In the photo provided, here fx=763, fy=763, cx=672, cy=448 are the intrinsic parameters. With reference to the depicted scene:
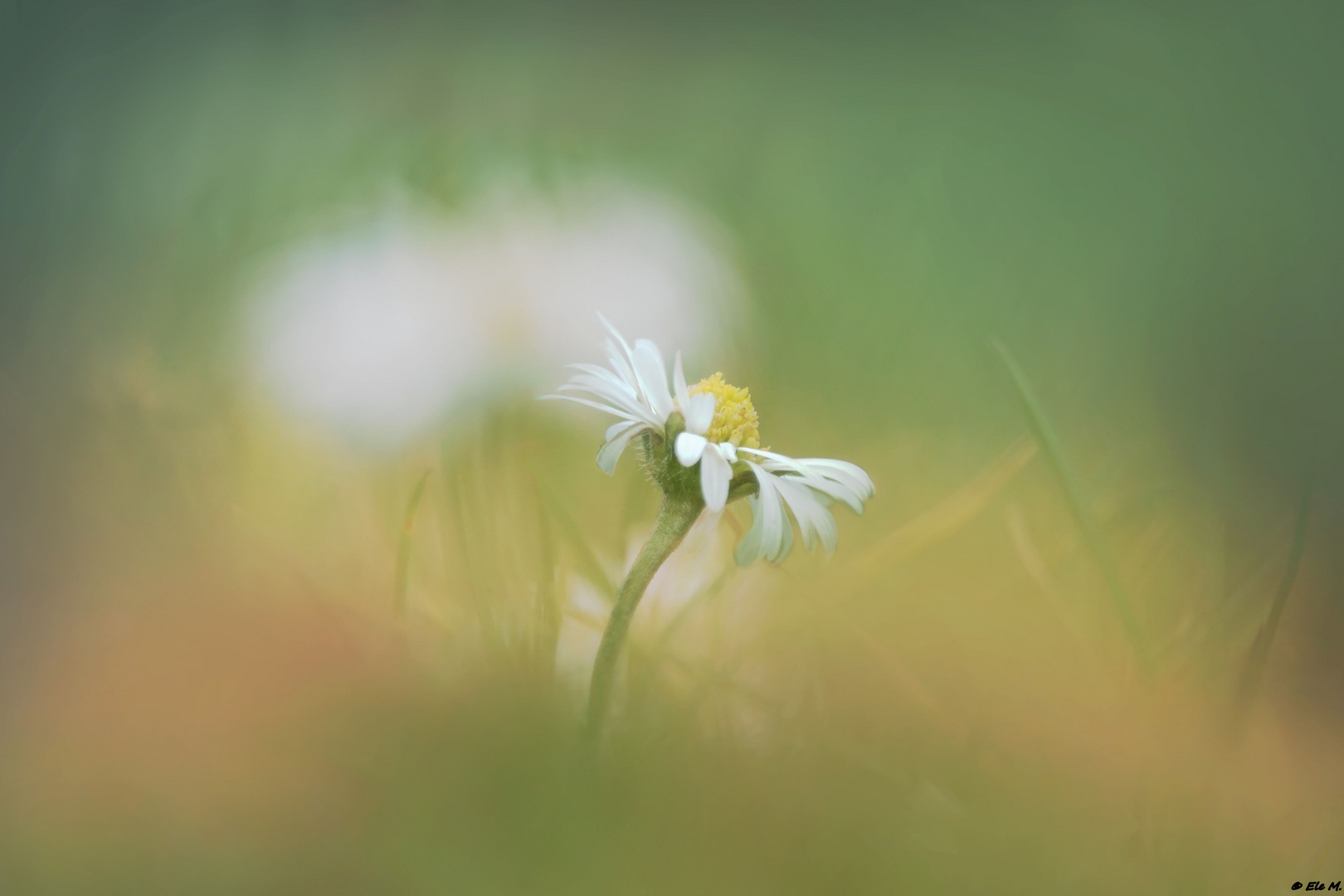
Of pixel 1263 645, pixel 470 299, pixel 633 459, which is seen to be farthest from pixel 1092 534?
pixel 470 299

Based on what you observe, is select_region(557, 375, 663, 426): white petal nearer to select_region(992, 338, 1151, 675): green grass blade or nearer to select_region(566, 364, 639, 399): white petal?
select_region(566, 364, 639, 399): white petal

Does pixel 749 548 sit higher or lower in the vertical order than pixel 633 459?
lower

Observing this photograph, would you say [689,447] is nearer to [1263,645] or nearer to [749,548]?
[749,548]

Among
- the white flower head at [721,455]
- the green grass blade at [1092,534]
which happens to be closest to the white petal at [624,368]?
the white flower head at [721,455]

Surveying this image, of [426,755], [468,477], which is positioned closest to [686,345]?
[468,477]

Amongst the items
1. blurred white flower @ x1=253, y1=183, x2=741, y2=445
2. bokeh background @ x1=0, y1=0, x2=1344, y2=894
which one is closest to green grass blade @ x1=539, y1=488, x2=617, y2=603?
bokeh background @ x1=0, y1=0, x2=1344, y2=894

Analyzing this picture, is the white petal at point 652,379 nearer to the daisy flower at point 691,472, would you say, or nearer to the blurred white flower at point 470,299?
Result: the daisy flower at point 691,472

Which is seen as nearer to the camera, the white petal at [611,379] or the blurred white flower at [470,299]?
the white petal at [611,379]
